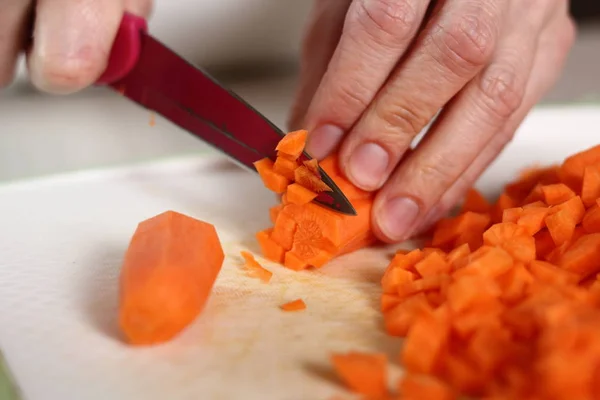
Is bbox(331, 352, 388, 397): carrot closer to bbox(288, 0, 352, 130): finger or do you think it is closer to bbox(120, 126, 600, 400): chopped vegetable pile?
bbox(120, 126, 600, 400): chopped vegetable pile

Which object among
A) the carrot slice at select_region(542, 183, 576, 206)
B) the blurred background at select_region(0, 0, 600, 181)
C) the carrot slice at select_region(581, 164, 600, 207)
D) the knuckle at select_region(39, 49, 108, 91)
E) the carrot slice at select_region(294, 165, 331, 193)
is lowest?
the blurred background at select_region(0, 0, 600, 181)

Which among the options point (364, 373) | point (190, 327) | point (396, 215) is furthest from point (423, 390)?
point (396, 215)

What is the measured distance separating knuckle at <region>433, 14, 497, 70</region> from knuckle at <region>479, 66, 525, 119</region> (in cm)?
10

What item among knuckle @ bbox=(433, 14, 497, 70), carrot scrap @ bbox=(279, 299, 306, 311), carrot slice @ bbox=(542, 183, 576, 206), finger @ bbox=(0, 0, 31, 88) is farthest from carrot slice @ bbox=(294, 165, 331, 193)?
finger @ bbox=(0, 0, 31, 88)

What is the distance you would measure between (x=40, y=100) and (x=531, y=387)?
2.20 meters

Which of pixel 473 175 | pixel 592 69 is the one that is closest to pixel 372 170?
pixel 473 175

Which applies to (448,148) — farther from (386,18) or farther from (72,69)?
(72,69)

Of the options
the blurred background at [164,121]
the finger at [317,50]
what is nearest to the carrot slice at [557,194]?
the finger at [317,50]

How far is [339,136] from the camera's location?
1375mm

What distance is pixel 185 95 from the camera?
1416mm

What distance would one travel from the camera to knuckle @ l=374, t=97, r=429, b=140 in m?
1.29

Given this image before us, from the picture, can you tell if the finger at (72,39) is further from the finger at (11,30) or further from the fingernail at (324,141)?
the fingernail at (324,141)

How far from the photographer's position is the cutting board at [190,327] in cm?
96

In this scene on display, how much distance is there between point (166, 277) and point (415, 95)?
0.63 m
